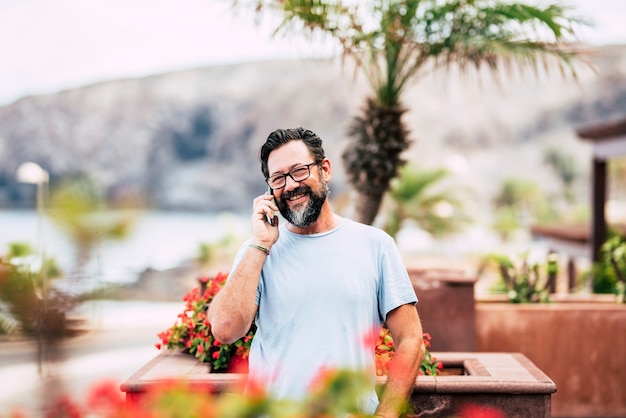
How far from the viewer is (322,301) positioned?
2.31m

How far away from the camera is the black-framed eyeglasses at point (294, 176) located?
2.43m

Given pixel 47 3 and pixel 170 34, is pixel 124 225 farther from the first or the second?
pixel 47 3

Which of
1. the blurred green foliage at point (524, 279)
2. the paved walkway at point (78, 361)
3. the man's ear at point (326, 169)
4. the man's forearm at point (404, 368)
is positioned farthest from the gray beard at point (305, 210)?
the blurred green foliage at point (524, 279)

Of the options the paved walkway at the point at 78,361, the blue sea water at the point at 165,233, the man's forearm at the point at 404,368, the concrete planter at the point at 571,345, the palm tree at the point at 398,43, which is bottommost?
the blue sea water at the point at 165,233

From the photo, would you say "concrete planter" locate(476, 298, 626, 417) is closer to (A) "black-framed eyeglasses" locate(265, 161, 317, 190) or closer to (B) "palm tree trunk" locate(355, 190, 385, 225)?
(B) "palm tree trunk" locate(355, 190, 385, 225)

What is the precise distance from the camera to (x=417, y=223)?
17.3 meters

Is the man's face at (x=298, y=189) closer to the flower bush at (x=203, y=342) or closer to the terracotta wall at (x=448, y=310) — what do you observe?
the flower bush at (x=203, y=342)

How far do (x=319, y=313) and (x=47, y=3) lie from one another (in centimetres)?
10745

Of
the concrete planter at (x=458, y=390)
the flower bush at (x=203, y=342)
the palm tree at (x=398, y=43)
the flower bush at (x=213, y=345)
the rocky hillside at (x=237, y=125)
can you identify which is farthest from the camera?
the rocky hillside at (x=237, y=125)

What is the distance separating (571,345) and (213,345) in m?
3.29

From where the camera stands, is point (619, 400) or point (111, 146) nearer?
point (619, 400)

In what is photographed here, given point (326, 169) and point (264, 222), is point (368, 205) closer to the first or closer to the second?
point (326, 169)

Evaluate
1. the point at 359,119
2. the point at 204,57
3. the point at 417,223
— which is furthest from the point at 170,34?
the point at 359,119

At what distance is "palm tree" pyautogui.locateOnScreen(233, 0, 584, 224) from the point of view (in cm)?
663
